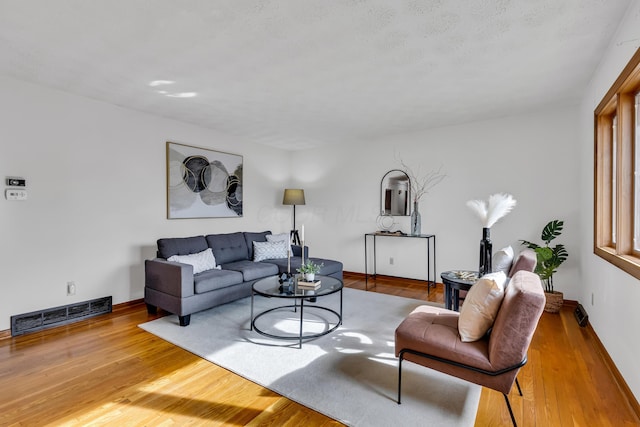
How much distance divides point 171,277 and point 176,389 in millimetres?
1408

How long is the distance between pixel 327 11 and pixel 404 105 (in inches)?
Answer: 81.2

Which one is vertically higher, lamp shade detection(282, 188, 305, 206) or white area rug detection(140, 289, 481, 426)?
lamp shade detection(282, 188, 305, 206)

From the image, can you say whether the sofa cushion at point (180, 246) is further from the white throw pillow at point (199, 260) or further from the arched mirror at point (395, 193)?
the arched mirror at point (395, 193)

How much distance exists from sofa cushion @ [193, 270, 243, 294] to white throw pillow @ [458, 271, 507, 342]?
2.52 metres

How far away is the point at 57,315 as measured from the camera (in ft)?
10.9

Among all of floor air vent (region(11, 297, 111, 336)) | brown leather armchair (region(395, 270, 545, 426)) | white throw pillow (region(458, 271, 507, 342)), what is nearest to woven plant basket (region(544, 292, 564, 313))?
brown leather armchair (region(395, 270, 545, 426))

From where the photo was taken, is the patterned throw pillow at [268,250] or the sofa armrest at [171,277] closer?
the sofa armrest at [171,277]

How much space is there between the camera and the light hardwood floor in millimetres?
1846

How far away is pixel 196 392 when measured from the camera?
2.10 metres

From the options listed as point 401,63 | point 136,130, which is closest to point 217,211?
point 136,130

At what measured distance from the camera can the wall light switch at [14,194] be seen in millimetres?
3021

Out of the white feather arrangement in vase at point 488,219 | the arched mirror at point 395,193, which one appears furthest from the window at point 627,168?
the arched mirror at point 395,193

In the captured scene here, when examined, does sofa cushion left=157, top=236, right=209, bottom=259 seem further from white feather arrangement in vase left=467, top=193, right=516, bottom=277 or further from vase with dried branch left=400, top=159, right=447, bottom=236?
white feather arrangement in vase left=467, top=193, right=516, bottom=277

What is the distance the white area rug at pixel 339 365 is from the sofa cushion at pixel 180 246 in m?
0.76
